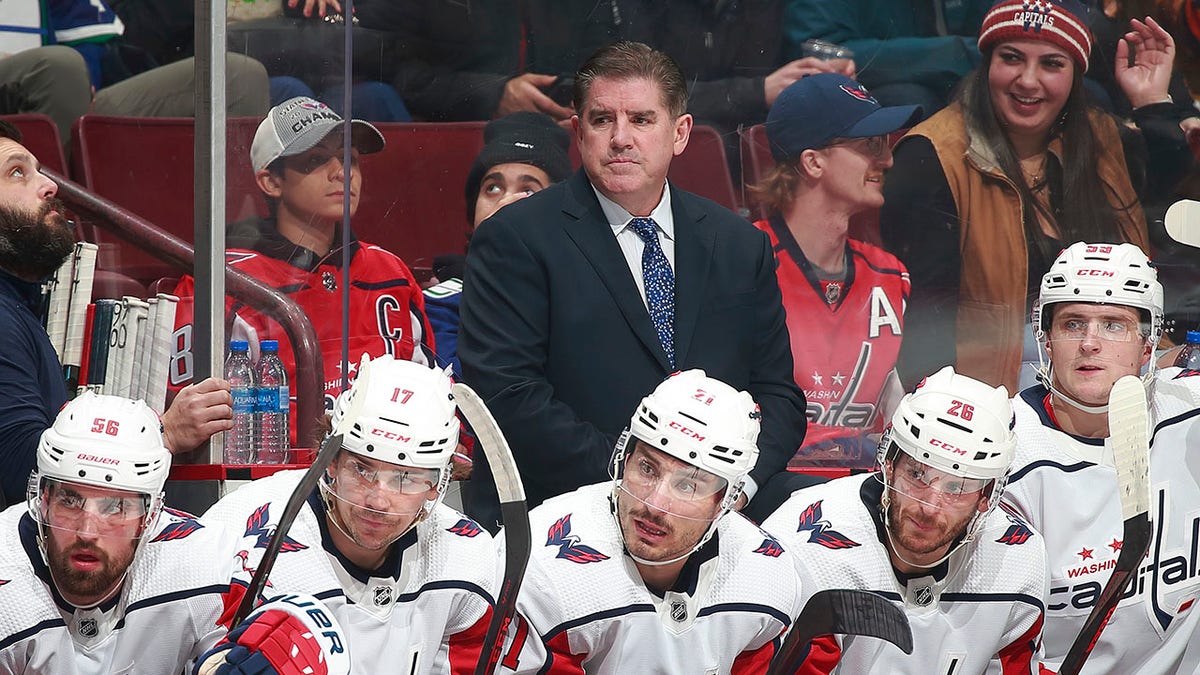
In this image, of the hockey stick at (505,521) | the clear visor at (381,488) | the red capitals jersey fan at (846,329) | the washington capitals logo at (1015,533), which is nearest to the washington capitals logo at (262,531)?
the clear visor at (381,488)

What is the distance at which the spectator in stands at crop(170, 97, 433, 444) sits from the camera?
3.18 meters

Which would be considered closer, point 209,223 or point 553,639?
point 553,639

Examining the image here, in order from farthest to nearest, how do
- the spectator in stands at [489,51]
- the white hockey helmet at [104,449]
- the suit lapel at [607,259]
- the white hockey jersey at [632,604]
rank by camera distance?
the spectator in stands at [489,51]
the suit lapel at [607,259]
the white hockey jersey at [632,604]
the white hockey helmet at [104,449]

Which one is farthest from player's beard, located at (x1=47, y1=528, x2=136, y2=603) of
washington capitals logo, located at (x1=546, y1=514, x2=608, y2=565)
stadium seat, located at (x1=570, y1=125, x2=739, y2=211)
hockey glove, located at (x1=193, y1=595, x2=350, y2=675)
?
stadium seat, located at (x1=570, y1=125, x2=739, y2=211)

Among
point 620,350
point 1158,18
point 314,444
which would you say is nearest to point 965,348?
point 1158,18

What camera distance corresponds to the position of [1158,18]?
4246 mm

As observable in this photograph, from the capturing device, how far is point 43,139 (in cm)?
417

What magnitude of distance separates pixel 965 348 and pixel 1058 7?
97cm

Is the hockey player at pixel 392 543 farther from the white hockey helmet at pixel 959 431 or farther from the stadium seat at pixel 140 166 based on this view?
the stadium seat at pixel 140 166

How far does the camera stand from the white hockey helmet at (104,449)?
242cm

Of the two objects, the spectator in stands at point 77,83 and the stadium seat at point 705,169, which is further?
the spectator in stands at point 77,83

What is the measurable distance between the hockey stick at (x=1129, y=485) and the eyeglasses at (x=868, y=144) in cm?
153

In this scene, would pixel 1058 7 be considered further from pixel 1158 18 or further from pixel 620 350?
pixel 620 350

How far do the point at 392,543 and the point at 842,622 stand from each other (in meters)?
0.75
